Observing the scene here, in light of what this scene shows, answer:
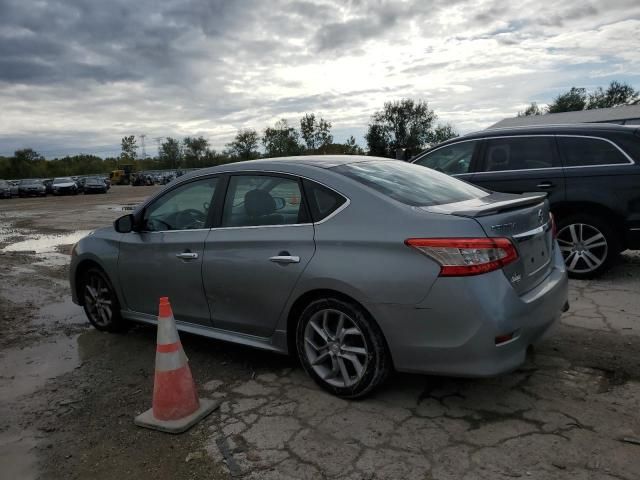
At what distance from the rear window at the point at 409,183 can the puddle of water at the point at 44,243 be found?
362 inches

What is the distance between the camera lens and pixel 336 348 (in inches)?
132

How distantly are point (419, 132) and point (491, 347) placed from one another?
8222 cm

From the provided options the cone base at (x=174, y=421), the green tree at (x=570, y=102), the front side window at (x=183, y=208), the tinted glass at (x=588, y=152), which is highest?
the green tree at (x=570, y=102)

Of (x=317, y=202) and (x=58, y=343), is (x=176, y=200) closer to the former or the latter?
(x=317, y=202)

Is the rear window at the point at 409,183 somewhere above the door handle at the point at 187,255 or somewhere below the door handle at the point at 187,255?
above

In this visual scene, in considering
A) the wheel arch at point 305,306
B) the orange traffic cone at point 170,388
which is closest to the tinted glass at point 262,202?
the wheel arch at point 305,306

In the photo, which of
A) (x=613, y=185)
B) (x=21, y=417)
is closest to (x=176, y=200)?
(x=21, y=417)

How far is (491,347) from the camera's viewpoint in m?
2.85

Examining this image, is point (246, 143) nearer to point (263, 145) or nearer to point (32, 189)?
point (263, 145)

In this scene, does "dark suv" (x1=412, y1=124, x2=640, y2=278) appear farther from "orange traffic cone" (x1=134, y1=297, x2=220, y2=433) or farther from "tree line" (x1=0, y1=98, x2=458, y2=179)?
"tree line" (x1=0, y1=98, x2=458, y2=179)

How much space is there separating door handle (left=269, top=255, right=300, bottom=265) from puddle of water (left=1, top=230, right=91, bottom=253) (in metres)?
9.01

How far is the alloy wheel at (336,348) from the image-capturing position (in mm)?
3273

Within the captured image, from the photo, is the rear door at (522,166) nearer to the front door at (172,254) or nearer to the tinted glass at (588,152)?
the tinted glass at (588,152)

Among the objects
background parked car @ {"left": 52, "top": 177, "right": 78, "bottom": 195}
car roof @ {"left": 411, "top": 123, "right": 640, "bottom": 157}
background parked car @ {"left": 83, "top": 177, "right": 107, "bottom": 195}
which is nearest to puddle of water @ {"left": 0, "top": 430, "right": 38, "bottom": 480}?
car roof @ {"left": 411, "top": 123, "right": 640, "bottom": 157}
